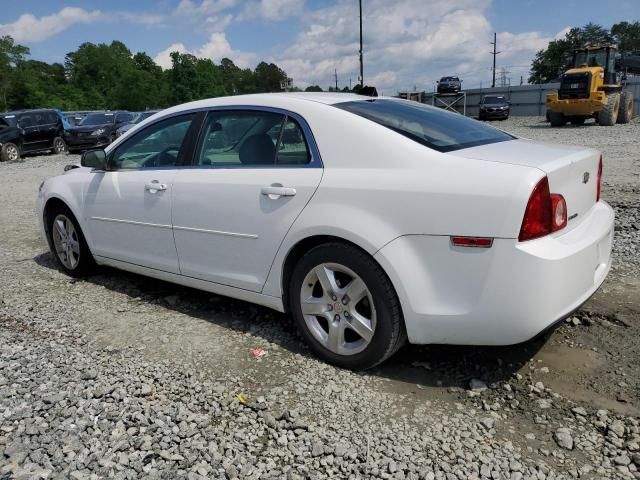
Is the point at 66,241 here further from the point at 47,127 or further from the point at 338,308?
the point at 47,127

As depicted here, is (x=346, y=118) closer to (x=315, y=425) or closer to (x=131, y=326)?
(x=315, y=425)

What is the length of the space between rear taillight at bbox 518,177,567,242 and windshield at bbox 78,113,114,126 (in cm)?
2202

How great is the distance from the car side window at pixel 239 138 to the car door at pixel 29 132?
64.0 ft

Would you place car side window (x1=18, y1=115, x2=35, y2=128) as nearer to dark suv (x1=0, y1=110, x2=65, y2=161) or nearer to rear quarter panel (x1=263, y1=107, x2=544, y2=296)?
dark suv (x1=0, y1=110, x2=65, y2=161)

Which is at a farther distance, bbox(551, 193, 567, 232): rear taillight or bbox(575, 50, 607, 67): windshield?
bbox(575, 50, 607, 67): windshield

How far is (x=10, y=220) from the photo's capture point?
850 cm

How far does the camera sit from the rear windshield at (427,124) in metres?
3.06

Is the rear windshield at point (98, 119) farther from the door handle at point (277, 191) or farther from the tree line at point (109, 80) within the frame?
the tree line at point (109, 80)

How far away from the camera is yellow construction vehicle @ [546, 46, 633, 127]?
21703 mm

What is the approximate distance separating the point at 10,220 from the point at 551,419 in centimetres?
841

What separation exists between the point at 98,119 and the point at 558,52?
250 ft

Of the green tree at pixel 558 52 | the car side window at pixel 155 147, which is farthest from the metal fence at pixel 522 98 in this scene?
the green tree at pixel 558 52

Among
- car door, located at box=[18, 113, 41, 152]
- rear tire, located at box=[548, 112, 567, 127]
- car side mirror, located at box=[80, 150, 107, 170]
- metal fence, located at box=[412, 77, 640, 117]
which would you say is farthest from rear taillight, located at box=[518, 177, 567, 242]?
metal fence, located at box=[412, 77, 640, 117]

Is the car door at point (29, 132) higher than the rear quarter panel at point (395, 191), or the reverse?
the rear quarter panel at point (395, 191)
